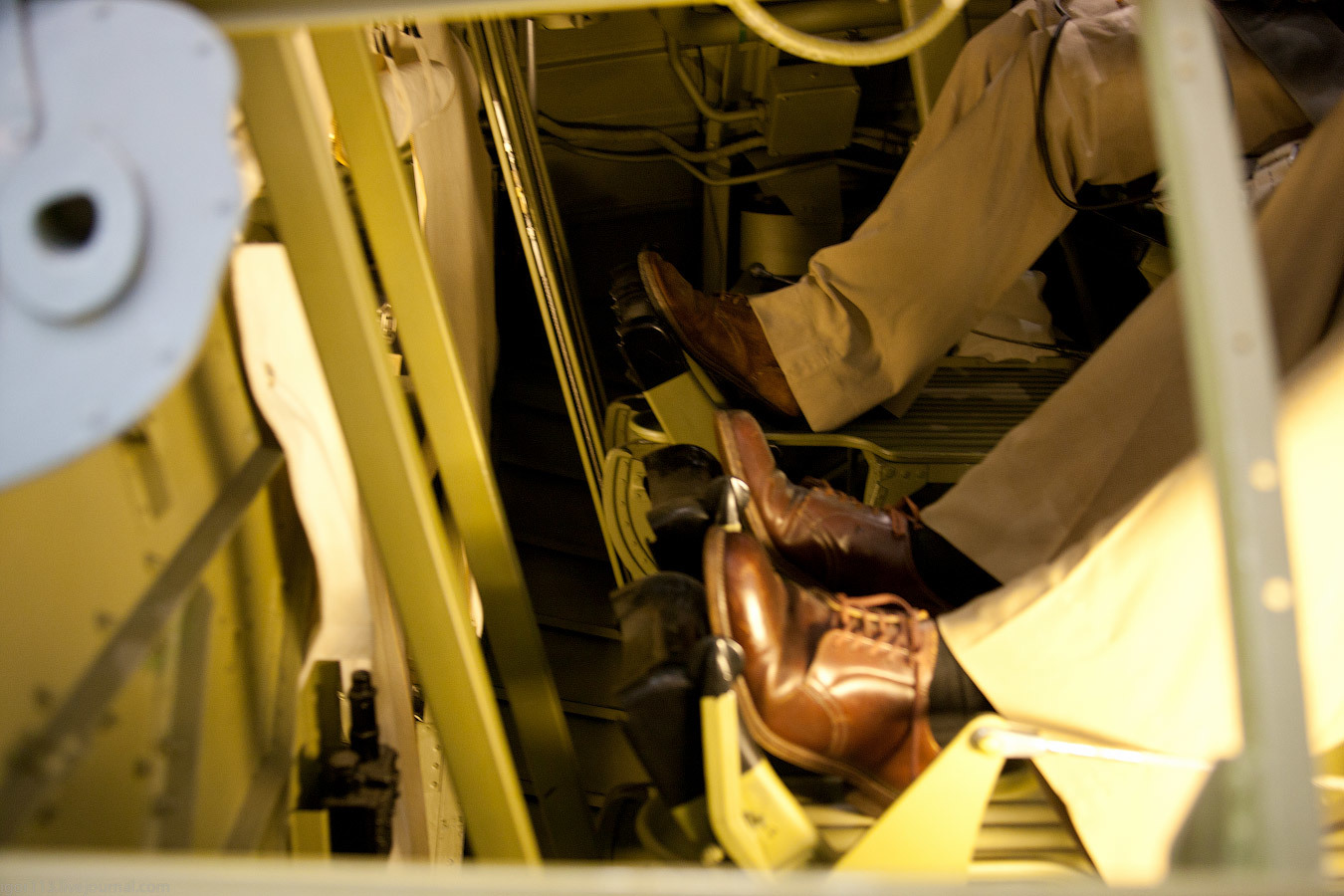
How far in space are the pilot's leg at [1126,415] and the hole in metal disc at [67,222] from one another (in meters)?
1.10

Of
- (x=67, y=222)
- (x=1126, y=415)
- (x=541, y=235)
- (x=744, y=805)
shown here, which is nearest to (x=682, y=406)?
(x=541, y=235)

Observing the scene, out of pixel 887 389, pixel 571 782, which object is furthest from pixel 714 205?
pixel 571 782

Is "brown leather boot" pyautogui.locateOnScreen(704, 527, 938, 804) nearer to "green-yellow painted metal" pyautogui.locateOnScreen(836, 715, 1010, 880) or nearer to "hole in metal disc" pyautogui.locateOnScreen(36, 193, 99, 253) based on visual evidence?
"green-yellow painted metal" pyautogui.locateOnScreen(836, 715, 1010, 880)

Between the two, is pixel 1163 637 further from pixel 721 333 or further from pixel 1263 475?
pixel 721 333

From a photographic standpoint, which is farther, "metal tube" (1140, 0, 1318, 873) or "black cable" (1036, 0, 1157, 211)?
"black cable" (1036, 0, 1157, 211)

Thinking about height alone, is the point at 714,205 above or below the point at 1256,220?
above

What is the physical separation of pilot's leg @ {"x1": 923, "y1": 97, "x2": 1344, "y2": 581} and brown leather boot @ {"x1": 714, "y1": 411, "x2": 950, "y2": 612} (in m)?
0.08

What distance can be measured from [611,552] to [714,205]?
1.56 m

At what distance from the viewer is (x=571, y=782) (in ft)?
3.97

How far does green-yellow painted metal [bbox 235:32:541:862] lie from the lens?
0.70 metres

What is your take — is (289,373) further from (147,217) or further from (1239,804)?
(1239,804)

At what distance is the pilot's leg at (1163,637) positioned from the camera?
826 mm

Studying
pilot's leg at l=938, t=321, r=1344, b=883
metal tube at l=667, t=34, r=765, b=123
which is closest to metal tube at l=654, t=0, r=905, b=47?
metal tube at l=667, t=34, r=765, b=123

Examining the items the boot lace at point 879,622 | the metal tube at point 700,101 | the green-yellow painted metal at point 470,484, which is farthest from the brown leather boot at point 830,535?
the metal tube at point 700,101
